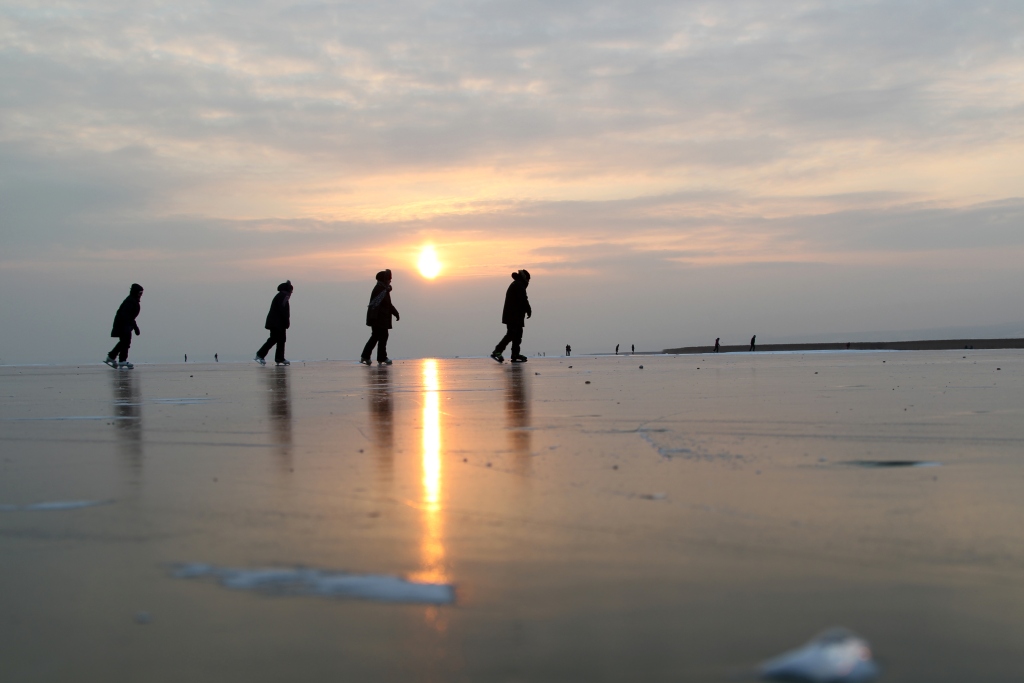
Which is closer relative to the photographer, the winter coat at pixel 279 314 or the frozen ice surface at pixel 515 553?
the frozen ice surface at pixel 515 553

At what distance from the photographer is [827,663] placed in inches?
72.1

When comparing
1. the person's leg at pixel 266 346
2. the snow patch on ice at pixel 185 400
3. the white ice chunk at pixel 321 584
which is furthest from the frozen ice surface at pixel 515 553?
the person's leg at pixel 266 346

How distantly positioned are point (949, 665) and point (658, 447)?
348 cm

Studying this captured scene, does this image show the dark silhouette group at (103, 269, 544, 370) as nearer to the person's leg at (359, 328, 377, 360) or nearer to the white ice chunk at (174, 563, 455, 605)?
the person's leg at (359, 328, 377, 360)

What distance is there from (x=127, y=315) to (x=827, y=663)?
967 inches

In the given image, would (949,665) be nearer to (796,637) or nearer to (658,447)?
(796,637)

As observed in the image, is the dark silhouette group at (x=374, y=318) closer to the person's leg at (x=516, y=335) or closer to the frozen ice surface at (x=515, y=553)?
the person's leg at (x=516, y=335)

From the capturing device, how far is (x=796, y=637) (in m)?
2.00

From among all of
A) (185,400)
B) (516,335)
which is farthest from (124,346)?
(185,400)

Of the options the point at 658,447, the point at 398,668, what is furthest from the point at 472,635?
the point at 658,447

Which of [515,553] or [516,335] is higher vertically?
[516,335]

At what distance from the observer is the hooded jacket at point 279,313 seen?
2544cm

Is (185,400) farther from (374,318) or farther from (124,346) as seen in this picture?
(124,346)

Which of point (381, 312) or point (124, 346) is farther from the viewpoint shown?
point (124, 346)
